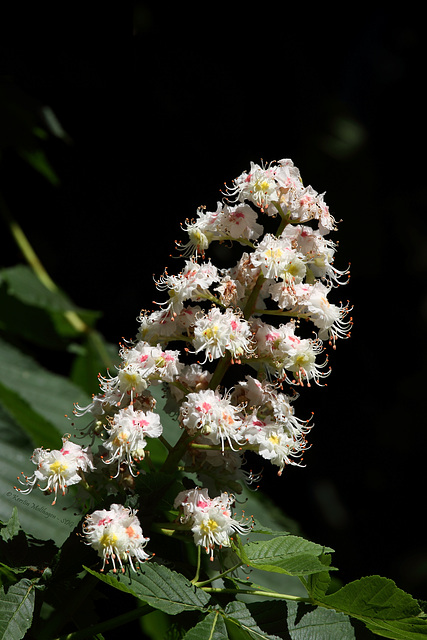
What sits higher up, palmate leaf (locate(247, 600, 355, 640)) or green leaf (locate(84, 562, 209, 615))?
palmate leaf (locate(247, 600, 355, 640))

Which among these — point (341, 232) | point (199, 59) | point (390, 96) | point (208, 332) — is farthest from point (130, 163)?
point (208, 332)

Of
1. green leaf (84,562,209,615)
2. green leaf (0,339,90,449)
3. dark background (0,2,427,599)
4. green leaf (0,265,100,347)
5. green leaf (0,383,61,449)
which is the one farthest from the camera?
dark background (0,2,427,599)

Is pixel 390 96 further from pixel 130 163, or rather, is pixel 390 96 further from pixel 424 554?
pixel 424 554

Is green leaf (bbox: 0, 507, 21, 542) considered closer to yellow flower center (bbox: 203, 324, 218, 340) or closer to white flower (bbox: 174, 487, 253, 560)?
white flower (bbox: 174, 487, 253, 560)

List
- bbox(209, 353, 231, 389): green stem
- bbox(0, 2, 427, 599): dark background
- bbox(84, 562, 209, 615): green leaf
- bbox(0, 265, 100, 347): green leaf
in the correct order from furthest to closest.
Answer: bbox(0, 2, 427, 599): dark background
bbox(0, 265, 100, 347): green leaf
bbox(209, 353, 231, 389): green stem
bbox(84, 562, 209, 615): green leaf

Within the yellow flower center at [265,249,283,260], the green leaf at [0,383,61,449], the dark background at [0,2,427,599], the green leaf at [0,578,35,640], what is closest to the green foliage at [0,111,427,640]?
the green leaf at [0,578,35,640]

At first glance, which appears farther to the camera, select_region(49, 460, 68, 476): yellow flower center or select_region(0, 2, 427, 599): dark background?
select_region(0, 2, 427, 599): dark background

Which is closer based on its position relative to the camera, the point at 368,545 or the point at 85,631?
the point at 85,631

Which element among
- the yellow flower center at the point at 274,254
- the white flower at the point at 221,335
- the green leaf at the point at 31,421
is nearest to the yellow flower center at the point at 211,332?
the white flower at the point at 221,335
